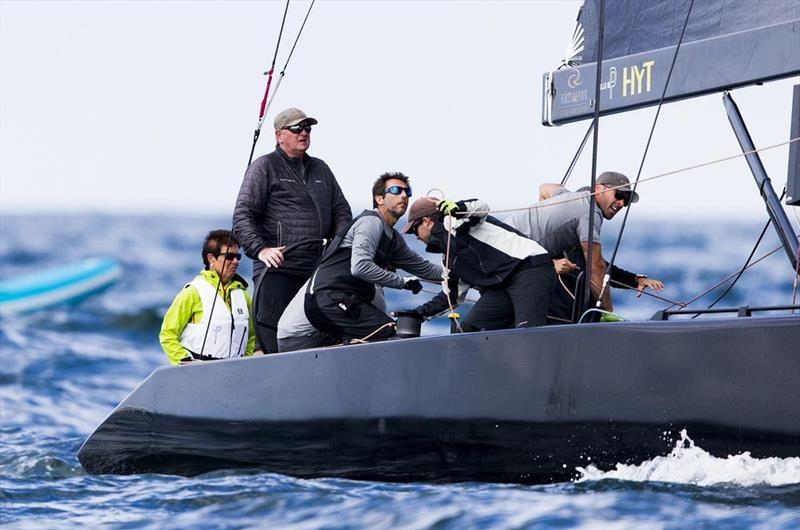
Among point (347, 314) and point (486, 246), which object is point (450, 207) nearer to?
point (486, 246)

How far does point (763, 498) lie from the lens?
568 cm

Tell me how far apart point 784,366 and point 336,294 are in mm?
2040

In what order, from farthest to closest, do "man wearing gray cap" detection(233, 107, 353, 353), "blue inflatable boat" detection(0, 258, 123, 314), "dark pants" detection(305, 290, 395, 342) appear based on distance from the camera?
1. "blue inflatable boat" detection(0, 258, 123, 314)
2. "man wearing gray cap" detection(233, 107, 353, 353)
3. "dark pants" detection(305, 290, 395, 342)

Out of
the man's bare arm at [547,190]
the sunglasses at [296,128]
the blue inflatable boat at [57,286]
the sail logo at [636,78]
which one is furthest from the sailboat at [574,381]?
the blue inflatable boat at [57,286]

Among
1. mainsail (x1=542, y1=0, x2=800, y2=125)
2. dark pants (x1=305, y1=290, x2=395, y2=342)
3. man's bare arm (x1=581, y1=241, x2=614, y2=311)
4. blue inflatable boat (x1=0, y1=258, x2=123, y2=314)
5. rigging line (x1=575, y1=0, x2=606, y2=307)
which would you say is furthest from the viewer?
blue inflatable boat (x1=0, y1=258, x2=123, y2=314)

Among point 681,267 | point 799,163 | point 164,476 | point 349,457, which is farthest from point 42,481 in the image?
point 681,267

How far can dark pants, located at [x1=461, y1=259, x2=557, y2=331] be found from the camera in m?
6.36

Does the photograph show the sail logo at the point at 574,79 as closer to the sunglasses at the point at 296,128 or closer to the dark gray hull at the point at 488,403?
the dark gray hull at the point at 488,403

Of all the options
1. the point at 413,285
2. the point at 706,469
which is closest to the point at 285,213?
the point at 413,285

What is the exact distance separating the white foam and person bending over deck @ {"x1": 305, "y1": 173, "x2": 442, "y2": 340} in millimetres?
1306

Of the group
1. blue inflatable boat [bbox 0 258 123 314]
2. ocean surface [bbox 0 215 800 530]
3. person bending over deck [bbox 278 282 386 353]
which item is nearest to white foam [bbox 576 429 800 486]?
ocean surface [bbox 0 215 800 530]

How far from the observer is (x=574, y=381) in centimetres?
600

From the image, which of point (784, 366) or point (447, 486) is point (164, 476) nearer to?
point (447, 486)

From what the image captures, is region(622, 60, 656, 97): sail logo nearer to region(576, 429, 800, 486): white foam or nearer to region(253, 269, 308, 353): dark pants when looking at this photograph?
region(576, 429, 800, 486): white foam
